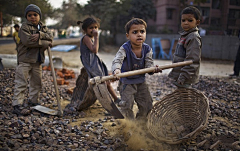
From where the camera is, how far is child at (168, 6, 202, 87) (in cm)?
273

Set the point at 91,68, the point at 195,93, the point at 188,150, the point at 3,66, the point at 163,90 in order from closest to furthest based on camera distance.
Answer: the point at 188,150 < the point at 195,93 < the point at 91,68 < the point at 163,90 < the point at 3,66

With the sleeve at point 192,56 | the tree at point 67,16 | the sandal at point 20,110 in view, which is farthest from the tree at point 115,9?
the tree at point 67,16

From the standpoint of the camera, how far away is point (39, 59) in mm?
3592

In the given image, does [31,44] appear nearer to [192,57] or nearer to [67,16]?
[192,57]

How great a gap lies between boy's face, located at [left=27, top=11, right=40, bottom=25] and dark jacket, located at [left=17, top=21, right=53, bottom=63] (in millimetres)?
60

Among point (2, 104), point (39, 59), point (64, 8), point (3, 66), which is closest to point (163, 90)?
point (39, 59)

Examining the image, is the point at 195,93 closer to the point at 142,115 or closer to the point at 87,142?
the point at 142,115

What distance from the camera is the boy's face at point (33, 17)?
132 inches

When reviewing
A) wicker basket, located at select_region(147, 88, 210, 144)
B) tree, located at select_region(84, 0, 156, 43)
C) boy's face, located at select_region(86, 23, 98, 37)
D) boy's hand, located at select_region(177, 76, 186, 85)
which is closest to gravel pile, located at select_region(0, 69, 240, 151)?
wicker basket, located at select_region(147, 88, 210, 144)

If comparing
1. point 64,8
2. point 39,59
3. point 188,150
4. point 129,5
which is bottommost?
point 188,150

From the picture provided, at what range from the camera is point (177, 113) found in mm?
3139

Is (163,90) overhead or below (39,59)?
below

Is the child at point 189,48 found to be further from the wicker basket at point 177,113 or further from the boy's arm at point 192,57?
the wicker basket at point 177,113

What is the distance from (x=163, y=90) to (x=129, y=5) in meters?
14.3
